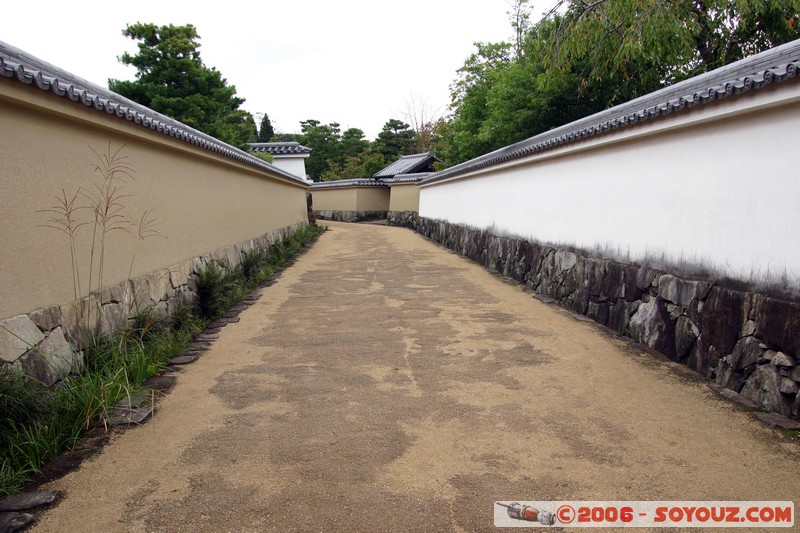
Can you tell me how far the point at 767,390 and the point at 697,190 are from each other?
214 cm

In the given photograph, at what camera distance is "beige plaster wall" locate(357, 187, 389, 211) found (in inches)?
1323

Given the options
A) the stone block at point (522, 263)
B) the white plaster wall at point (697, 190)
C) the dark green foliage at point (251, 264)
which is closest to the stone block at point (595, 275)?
the white plaster wall at point (697, 190)

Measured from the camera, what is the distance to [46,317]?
4.09 metres

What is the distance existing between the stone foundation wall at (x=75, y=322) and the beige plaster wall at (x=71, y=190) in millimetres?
101

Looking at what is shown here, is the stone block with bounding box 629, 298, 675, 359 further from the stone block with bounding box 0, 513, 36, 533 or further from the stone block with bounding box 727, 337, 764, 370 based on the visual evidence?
the stone block with bounding box 0, 513, 36, 533

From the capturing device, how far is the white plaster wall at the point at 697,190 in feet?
14.2

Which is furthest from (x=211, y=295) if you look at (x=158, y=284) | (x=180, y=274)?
(x=158, y=284)

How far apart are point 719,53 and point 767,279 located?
901 cm

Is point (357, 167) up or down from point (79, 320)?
up

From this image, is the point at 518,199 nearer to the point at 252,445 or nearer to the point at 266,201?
the point at 266,201

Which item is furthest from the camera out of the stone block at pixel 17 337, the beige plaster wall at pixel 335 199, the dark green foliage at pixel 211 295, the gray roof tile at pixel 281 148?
the beige plaster wall at pixel 335 199

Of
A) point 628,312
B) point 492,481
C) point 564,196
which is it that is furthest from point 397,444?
point 564,196

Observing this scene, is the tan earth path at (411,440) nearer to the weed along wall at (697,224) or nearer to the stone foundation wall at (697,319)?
the stone foundation wall at (697,319)

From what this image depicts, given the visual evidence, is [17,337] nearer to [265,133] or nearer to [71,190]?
[71,190]
